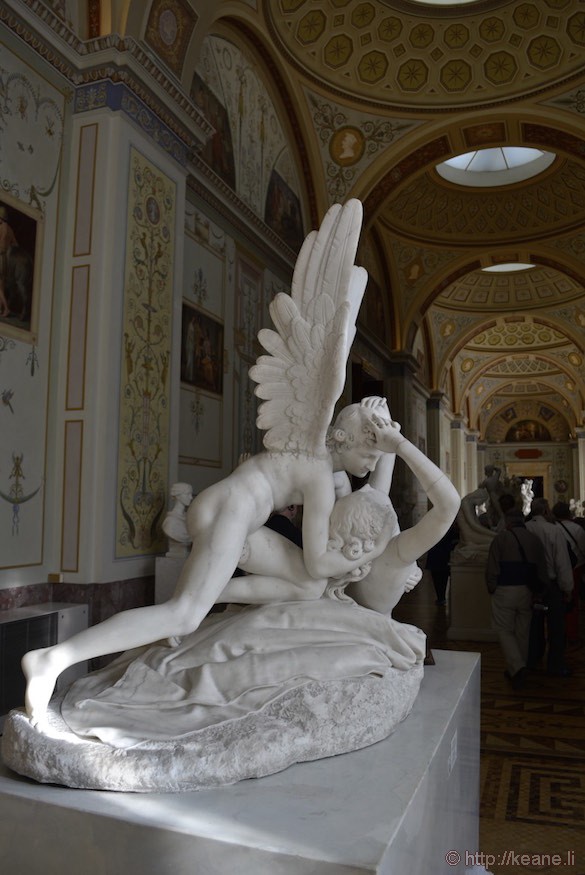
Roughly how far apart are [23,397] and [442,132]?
8.58m

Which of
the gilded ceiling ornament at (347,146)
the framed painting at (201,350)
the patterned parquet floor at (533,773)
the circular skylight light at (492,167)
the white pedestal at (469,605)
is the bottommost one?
the patterned parquet floor at (533,773)

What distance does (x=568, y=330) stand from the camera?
69.5 ft

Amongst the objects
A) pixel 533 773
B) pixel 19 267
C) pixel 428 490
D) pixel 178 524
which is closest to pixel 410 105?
pixel 19 267

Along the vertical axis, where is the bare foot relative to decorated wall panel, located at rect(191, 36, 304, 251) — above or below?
below

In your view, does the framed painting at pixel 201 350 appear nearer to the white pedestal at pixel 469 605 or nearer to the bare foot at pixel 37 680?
the white pedestal at pixel 469 605

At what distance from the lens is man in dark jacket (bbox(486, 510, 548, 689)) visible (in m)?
6.69

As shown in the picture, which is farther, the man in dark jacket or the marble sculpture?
the man in dark jacket

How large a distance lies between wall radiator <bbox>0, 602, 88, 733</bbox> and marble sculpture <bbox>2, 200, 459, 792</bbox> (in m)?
2.03

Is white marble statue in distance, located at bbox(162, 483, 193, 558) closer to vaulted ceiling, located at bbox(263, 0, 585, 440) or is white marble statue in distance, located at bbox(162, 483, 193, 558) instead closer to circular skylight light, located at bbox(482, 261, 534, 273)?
vaulted ceiling, located at bbox(263, 0, 585, 440)

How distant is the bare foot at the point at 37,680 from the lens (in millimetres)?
2230

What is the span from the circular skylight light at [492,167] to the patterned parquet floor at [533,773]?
11606mm

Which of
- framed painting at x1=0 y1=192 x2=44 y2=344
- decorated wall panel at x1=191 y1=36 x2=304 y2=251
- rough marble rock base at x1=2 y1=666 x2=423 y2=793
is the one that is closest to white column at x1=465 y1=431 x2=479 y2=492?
decorated wall panel at x1=191 y1=36 x2=304 y2=251

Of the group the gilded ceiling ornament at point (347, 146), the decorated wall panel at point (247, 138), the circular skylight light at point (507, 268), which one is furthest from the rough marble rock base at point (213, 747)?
the circular skylight light at point (507, 268)

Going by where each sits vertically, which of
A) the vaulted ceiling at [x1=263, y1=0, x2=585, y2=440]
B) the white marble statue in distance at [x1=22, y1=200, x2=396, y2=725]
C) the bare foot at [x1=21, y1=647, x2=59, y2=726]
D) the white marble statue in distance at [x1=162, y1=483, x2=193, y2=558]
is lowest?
the bare foot at [x1=21, y1=647, x2=59, y2=726]
